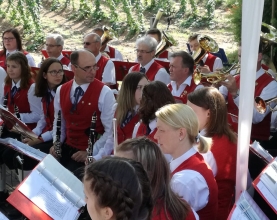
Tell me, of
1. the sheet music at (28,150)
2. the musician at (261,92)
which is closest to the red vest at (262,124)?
the musician at (261,92)

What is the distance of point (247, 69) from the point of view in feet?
8.55

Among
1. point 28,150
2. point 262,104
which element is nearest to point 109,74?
point 262,104

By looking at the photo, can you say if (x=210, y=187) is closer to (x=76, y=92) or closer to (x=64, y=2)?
(x=76, y=92)

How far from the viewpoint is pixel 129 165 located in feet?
6.38

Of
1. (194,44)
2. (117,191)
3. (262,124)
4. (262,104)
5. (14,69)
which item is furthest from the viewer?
(194,44)

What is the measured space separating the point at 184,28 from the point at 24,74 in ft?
31.3

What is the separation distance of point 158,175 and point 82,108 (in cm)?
241

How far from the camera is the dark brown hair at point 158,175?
7.47 ft

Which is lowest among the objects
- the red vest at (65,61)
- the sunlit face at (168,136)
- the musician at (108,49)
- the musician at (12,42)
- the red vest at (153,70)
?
the musician at (108,49)

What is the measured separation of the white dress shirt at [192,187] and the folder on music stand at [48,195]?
519 mm

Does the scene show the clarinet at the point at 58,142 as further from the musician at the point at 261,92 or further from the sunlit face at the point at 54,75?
the musician at the point at 261,92

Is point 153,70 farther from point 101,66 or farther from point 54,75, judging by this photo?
point 54,75

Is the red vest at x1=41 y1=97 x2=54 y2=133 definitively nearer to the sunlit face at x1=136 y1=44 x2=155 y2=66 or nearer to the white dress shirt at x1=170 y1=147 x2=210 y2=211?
the sunlit face at x1=136 y1=44 x2=155 y2=66

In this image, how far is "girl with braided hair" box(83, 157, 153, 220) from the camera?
1.85 metres
